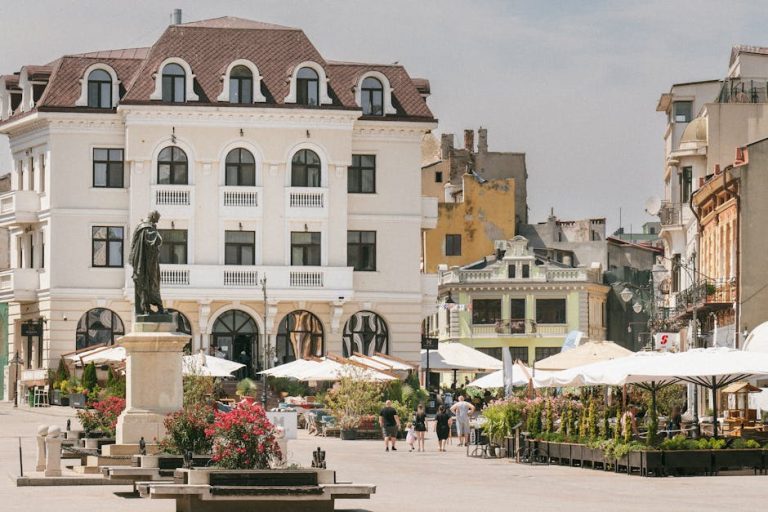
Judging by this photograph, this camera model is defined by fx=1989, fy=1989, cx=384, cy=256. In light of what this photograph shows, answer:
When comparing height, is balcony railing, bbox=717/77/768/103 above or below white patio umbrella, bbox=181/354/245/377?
above

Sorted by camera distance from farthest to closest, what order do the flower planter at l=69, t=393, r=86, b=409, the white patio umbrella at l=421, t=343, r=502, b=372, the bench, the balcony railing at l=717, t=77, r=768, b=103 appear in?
1. the white patio umbrella at l=421, t=343, r=502, b=372
2. the balcony railing at l=717, t=77, r=768, b=103
3. the flower planter at l=69, t=393, r=86, b=409
4. the bench

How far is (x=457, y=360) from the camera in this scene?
7050cm

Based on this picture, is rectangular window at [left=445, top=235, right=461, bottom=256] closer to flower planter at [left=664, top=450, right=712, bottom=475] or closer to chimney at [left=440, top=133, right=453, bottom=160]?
chimney at [left=440, top=133, right=453, bottom=160]

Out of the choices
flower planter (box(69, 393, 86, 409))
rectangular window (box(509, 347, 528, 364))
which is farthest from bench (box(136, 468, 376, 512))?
rectangular window (box(509, 347, 528, 364))

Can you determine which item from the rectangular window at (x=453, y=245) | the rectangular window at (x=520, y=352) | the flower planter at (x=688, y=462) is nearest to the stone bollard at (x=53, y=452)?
the flower planter at (x=688, y=462)

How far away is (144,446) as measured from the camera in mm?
30531

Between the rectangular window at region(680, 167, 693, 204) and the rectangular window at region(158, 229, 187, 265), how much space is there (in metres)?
17.5

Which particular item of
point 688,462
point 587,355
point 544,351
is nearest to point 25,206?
point 587,355

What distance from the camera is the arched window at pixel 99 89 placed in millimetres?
69250

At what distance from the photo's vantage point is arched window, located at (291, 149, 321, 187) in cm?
6994

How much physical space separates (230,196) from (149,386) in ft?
121

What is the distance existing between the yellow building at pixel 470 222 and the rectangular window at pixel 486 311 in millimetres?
2419

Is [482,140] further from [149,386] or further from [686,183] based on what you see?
[149,386]

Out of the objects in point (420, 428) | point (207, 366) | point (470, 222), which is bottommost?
point (420, 428)
